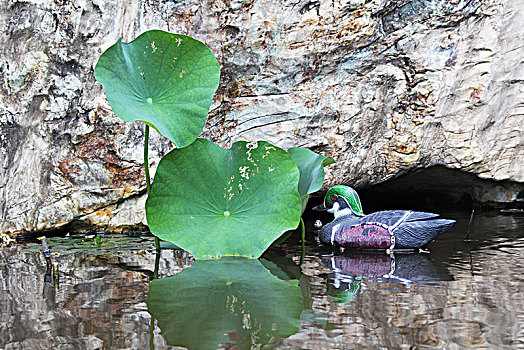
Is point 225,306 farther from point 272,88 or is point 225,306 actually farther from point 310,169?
point 272,88

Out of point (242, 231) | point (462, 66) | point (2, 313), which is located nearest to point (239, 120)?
point (242, 231)

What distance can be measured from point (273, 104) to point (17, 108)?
129 cm

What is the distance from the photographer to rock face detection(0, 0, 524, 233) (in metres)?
2.50

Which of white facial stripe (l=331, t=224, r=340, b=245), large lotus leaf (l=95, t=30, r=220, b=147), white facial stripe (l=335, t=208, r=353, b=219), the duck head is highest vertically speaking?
large lotus leaf (l=95, t=30, r=220, b=147)

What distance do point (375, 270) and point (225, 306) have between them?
682 millimetres

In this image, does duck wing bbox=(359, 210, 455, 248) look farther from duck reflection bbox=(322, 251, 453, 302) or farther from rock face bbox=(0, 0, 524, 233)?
rock face bbox=(0, 0, 524, 233)

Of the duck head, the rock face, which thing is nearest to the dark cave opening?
the rock face

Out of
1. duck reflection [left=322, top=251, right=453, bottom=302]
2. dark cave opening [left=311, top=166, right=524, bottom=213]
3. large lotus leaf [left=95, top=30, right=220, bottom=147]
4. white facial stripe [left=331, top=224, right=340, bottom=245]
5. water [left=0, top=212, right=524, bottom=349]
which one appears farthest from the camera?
dark cave opening [left=311, top=166, right=524, bottom=213]

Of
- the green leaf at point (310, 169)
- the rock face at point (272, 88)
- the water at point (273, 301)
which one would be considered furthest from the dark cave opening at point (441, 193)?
the water at point (273, 301)

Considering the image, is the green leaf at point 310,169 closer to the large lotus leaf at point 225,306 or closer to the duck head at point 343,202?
the duck head at point 343,202

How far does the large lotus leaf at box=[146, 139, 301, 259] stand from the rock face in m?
0.71

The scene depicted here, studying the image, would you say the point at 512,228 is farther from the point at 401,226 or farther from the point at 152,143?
the point at 152,143

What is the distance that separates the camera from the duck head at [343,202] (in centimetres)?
238

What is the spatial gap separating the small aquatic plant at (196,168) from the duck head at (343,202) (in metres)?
0.54
